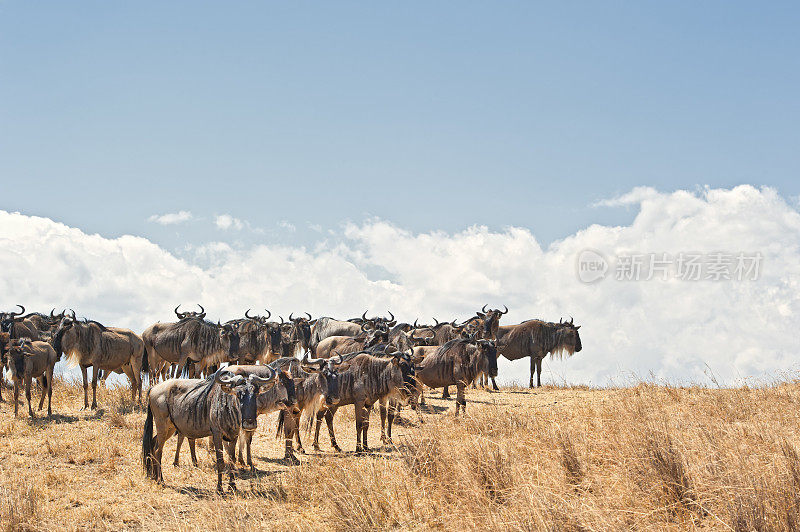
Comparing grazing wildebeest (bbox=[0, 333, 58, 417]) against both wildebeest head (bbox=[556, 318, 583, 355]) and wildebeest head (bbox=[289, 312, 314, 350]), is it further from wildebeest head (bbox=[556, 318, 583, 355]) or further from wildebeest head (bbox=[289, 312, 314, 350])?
wildebeest head (bbox=[556, 318, 583, 355])

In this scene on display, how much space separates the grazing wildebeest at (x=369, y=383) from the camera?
1245 centimetres

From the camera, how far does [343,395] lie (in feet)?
41.1

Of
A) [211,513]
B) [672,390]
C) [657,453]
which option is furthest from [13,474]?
[672,390]

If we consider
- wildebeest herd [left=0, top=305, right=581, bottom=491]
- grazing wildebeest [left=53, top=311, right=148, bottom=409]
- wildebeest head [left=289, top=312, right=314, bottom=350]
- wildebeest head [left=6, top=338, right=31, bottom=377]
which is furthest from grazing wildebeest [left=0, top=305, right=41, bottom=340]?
wildebeest head [left=289, top=312, right=314, bottom=350]

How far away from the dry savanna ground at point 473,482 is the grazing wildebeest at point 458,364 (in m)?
3.23

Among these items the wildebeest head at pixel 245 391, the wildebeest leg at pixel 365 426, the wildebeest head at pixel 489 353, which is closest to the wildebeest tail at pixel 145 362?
the wildebeest leg at pixel 365 426

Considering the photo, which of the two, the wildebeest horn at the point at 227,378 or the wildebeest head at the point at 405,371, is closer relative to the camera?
the wildebeest horn at the point at 227,378

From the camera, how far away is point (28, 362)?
605 inches

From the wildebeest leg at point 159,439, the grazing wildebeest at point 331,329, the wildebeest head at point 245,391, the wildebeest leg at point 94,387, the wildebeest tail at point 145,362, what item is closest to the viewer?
the wildebeest head at point 245,391

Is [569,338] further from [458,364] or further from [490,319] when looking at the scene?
[458,364]

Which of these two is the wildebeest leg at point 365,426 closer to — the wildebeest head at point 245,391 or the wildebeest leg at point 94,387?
the wildebeest head at point 245,391

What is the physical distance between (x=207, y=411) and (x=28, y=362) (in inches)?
340

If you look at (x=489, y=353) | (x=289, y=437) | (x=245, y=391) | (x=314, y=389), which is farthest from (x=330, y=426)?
(x=489, y=353)

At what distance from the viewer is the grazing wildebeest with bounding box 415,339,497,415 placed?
51.2 ft
